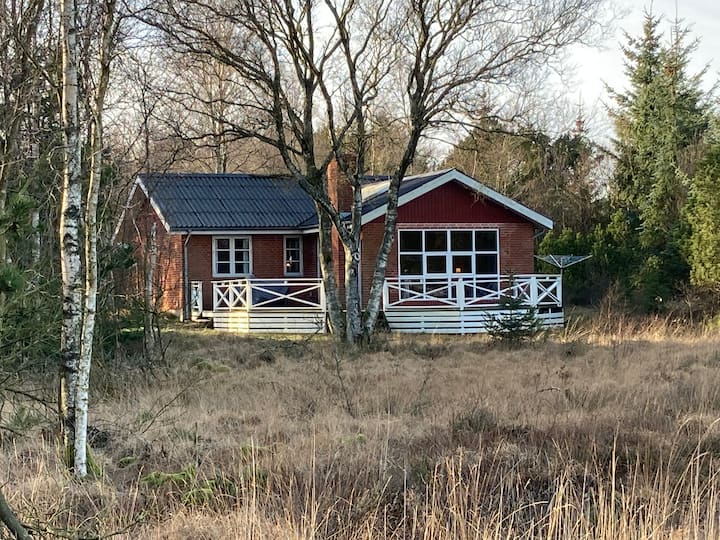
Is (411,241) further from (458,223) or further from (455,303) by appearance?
(455,303)

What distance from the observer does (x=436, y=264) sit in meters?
23.7

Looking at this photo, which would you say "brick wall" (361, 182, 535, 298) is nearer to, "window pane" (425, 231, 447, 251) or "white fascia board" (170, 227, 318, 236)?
"window pane" (425, 231, 447, 251)

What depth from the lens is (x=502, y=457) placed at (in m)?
7.01

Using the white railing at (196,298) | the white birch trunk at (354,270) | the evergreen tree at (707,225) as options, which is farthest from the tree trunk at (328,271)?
the evergreen tree at (707,225)

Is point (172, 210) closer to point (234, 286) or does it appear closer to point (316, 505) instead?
point (234, 286)

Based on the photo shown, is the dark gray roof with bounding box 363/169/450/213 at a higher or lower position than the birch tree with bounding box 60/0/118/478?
higher

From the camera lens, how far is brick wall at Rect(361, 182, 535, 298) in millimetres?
23156

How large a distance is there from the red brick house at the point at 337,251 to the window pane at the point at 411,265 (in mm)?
28

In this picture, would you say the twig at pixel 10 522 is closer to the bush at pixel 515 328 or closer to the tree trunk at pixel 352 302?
the bush at pixel 515 328

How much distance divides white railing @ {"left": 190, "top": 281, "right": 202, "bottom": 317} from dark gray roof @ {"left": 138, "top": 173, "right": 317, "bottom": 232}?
1.74 m

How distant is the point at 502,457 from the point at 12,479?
3.79m

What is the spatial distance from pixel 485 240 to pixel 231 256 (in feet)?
25.4

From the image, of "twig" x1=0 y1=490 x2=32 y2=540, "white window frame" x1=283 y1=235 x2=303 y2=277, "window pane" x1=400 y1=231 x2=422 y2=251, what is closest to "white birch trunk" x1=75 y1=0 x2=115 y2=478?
"twig" x1=0 y1=490 x2=32 y2=540

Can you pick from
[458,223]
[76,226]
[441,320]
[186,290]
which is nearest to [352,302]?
[441,320]
